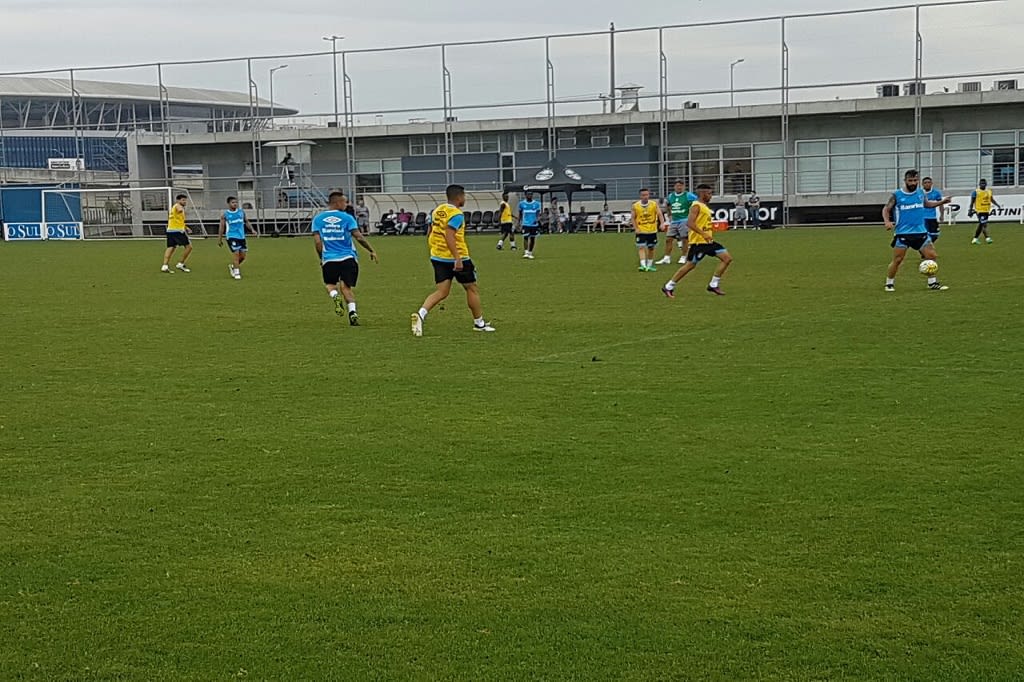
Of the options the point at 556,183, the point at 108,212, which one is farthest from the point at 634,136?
the point at 108,212

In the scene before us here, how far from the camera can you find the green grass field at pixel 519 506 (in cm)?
445

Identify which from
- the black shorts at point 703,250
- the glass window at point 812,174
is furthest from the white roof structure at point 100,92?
the black shorts at point 703,250

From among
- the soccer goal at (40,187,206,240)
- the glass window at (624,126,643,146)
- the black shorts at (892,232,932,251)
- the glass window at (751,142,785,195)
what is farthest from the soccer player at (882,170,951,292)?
the soccer goal at (40,187,206,240)

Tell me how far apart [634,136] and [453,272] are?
4263 cm

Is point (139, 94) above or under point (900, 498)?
above

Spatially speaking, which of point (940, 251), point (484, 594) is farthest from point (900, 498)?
point (940, 251)

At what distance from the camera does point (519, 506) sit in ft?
20.4

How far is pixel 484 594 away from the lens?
16.3 feet

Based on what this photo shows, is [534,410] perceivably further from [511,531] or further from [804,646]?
[804,646]

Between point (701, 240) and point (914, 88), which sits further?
point (914, 88)

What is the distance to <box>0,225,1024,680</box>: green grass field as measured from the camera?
445 centimetres

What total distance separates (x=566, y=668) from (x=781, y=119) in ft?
167

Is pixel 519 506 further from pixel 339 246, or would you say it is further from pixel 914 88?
pixel 914 88

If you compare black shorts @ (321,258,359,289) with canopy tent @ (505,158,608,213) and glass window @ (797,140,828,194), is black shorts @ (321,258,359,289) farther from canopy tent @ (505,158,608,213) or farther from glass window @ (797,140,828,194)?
glass window @ (797,140,828,194)
